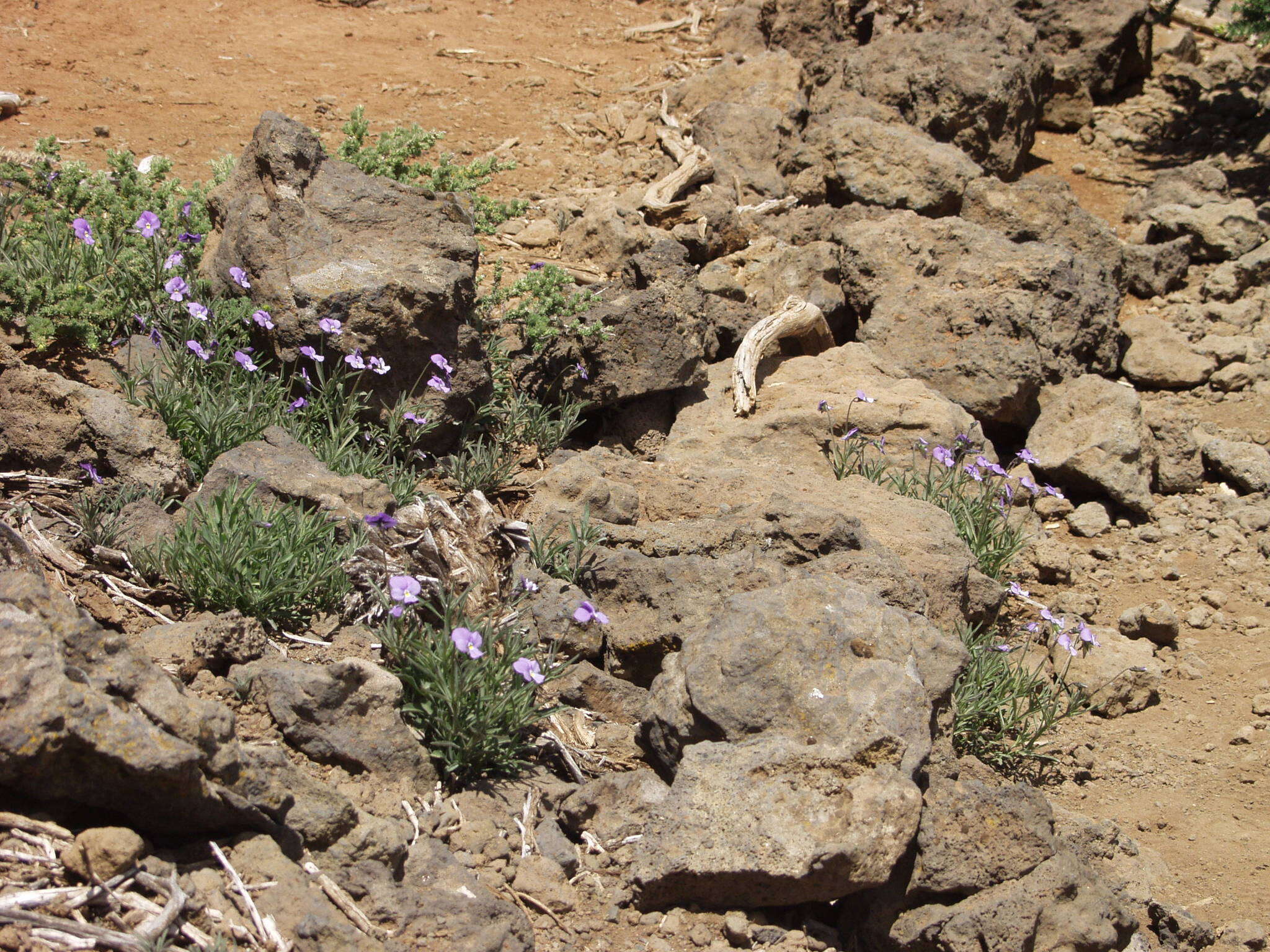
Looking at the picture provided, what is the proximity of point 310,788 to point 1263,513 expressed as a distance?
5.39 m

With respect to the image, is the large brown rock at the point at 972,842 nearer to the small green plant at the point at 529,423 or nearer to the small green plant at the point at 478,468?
the small green plant at the point at 478,468

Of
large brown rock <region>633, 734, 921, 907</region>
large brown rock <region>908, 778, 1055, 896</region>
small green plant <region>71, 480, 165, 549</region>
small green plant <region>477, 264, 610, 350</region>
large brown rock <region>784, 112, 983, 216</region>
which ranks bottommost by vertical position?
large brown rock <region>908, 778, 1055, 896</region>

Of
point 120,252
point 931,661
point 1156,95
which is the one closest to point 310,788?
point 931,661

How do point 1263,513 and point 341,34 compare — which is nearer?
point 1263,513

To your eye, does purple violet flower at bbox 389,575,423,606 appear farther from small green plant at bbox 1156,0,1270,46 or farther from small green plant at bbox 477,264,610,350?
small green plant at bbox 1156,0,1270,46

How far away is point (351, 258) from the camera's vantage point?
4785mm

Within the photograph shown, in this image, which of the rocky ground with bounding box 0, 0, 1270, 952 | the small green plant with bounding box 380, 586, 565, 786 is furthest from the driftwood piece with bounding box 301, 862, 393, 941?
the small green plant with bounding box 380, 586, 565, 786

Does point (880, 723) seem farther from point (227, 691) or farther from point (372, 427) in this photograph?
point (372, 427)

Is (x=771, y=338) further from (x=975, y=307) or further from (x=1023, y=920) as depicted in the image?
(x=1023, y=920)

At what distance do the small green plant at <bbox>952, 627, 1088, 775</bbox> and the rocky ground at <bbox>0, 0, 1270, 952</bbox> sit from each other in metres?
0.15

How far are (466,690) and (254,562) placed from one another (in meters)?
0.87

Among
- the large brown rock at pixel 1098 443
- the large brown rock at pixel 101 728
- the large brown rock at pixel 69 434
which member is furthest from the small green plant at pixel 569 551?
the large brown rock at pixel 1098 443

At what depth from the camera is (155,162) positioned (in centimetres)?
549

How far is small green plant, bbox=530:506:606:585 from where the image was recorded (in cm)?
418
